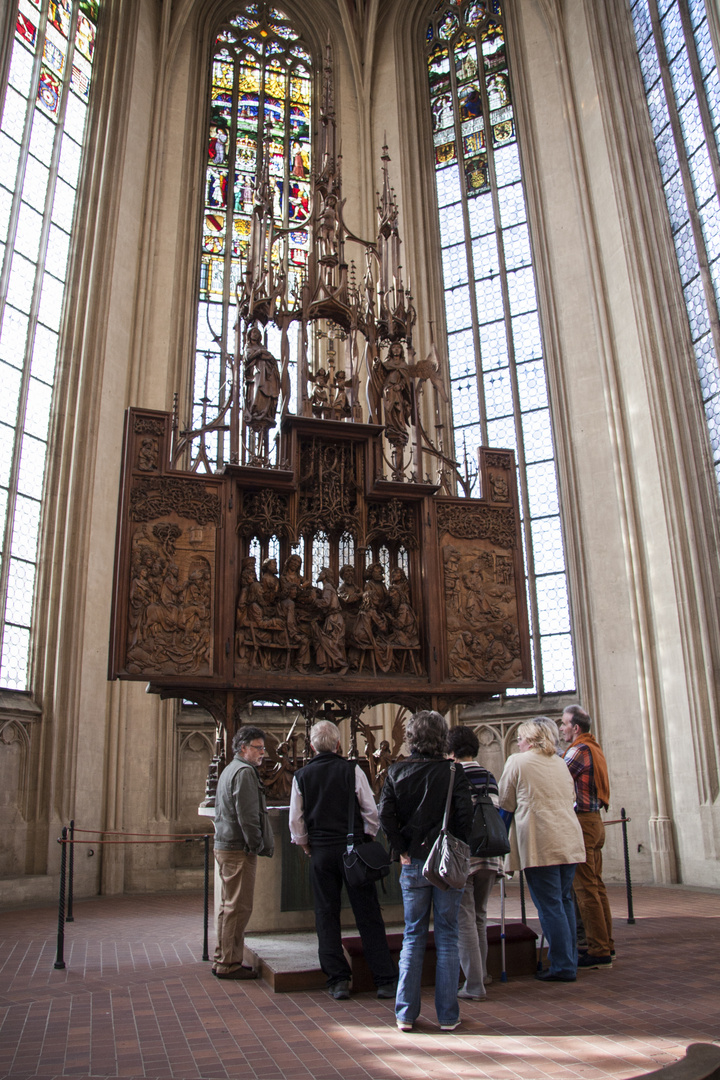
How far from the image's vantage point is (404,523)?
317 inches

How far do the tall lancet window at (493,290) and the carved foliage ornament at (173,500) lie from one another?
6395mm

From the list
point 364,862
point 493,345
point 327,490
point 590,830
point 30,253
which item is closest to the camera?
point 364,862

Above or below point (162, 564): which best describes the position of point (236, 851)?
below

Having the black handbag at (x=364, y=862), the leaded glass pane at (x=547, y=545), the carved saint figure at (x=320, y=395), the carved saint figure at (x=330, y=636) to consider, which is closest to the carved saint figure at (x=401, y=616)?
the carved saint figure at (x=330, y=636)

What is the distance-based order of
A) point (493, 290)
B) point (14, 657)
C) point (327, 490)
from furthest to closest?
point (493, 290) → point (14, 657) → point (327, 490)

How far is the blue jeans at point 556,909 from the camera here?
5227 mm

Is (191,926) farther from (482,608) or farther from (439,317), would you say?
(439,317)

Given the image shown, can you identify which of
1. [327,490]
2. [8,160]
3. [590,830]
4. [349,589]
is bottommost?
[590,830]

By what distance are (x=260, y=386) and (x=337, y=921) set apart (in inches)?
184

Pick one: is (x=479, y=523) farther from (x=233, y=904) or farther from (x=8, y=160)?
(x=8, y=160)

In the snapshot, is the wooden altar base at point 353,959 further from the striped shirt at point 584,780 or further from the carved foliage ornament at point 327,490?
the carved foliage ornament at point 327,490

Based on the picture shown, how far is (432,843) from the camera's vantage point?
443 cm

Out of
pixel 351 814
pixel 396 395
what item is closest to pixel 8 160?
pixel 396 395

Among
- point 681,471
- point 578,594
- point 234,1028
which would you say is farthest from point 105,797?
point 681,471
